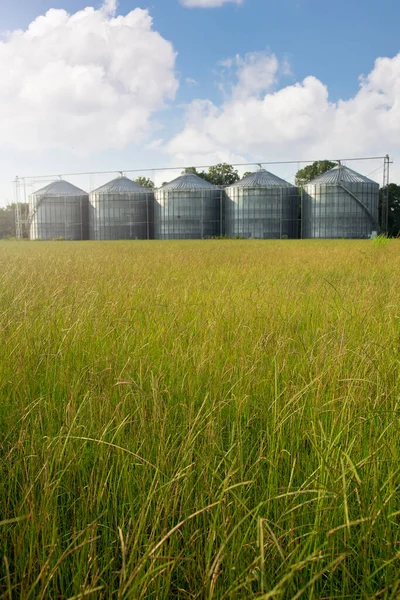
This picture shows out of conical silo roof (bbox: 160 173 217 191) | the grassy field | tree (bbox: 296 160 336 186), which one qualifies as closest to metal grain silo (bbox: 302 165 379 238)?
conical silo roof (bbox: 160 173 217 191)

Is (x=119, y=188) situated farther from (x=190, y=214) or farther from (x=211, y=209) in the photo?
(x=211, y=209)

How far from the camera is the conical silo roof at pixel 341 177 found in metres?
49.4

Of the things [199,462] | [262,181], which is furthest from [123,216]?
[199,462]

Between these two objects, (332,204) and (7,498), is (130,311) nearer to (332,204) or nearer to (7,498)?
(7,498)

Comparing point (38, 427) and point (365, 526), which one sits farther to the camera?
point (38, 427)

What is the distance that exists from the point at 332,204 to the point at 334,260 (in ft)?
Answer: 134

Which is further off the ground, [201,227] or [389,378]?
[201,227]

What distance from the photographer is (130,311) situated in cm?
430

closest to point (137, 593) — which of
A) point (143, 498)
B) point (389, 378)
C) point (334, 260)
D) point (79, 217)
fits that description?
point (143, 498)

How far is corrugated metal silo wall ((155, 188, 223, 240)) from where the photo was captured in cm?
5231

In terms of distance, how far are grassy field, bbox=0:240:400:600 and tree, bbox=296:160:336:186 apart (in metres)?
64.5

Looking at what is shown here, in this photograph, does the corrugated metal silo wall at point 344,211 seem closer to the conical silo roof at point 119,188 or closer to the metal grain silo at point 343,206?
the metal grain silo at point 343,206

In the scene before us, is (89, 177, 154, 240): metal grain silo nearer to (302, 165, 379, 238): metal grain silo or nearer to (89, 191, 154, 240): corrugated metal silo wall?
(89, 191, 154, 240): corrugated metal silo wall

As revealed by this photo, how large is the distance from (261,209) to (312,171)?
19.0 metres
